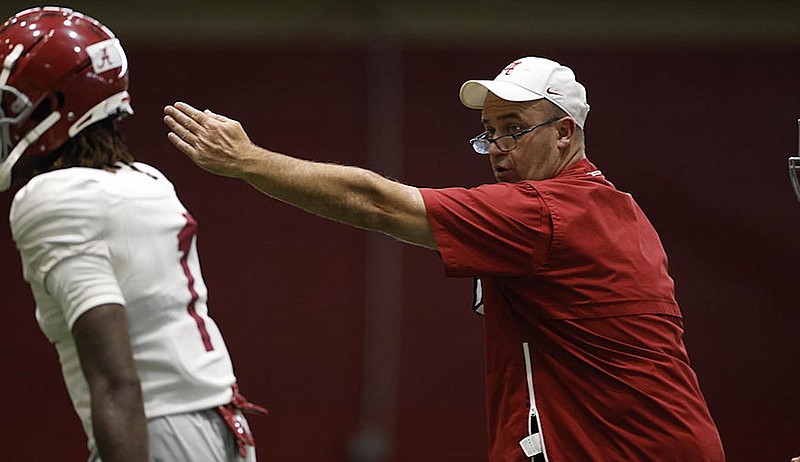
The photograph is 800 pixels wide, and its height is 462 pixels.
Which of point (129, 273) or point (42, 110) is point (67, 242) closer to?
point (129, 273)

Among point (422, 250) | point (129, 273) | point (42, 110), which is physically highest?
point (42, 110)

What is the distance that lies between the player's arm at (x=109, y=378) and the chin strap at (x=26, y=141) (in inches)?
11.7

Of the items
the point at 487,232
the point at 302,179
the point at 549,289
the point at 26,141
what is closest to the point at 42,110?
the point at 26,141

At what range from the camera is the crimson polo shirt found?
2.23 m

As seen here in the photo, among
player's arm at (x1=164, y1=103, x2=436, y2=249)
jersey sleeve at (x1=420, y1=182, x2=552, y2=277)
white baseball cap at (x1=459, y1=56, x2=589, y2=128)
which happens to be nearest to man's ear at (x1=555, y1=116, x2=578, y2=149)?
white baseball cap at (x1=459, y1=56, x2=589, y2=128)

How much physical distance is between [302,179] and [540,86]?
0.56 meters

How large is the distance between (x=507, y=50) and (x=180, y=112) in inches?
101

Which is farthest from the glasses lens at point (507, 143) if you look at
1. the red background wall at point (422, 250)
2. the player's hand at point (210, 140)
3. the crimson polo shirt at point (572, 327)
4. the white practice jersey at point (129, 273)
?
the red background wall at point (422, 250)

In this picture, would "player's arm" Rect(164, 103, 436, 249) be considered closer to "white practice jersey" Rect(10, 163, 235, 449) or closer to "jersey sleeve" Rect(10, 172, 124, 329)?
"white practice jersey" Rect(10, 163, 235, 449)

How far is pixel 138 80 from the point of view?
4.60 metres

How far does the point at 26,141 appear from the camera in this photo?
5.74 feet

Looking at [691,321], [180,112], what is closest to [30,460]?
[691,321]

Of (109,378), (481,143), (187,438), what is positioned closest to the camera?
(109,378)

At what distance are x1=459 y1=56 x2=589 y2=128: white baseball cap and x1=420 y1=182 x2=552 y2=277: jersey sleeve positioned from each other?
282mm
